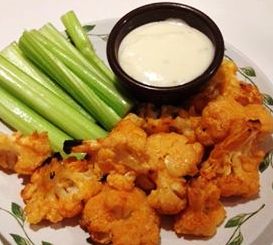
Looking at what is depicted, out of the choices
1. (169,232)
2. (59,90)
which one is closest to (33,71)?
(59,90)

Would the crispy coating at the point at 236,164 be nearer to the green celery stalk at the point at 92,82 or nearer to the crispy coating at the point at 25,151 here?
the green celery stalk at the point at 92,82

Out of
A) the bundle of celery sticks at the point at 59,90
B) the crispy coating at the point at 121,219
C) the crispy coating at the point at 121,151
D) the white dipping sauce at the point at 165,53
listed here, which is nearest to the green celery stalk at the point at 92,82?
the bundle of celery sticks at the point at 59,90

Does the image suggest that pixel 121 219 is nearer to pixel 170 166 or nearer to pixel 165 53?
pixel 170 166

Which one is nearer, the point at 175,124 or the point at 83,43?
the point at 175,124

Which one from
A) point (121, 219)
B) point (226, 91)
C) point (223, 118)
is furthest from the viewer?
point (226, 91)

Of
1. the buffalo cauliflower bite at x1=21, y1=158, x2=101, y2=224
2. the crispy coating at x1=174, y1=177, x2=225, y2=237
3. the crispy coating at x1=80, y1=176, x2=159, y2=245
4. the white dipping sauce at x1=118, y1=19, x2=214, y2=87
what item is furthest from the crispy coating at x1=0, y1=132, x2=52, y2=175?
the crispy coating at x1=174, y1=177, x2=225, y2=237

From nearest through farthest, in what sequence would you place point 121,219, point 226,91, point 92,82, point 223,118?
point 121,219 < point 223,118 < point 226,91 < point 92,82

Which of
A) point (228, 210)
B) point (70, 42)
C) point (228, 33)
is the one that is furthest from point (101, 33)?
point (228, 210)
